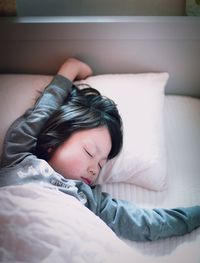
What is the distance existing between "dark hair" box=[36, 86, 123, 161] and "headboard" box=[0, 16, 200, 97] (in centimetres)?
22

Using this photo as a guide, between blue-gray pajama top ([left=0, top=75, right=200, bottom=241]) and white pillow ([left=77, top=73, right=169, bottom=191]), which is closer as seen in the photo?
blue-gray pajama top ([left=0, top=75, right=200, bottom=241])

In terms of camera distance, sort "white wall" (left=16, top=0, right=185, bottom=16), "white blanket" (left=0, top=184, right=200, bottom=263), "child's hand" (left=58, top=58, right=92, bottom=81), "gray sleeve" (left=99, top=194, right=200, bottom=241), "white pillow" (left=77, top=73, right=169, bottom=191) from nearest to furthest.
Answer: "white blanket" (left=0, top=184, right=200, bottom=263) < "gray sleeve" (left=99, top=194, right=200, bottom=241) < "white pillow" (left=77, top=73, right=169, bottom=191) < "child's hand" (left=58, top=58, right=92, bottom=81) < "white wall" (left=16, top=0, right=185, bottom=16)

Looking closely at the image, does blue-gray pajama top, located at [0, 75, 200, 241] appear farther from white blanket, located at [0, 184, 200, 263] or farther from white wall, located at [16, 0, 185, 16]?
white wall, located at [16, 0, 185, 16]

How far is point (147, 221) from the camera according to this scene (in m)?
0.92

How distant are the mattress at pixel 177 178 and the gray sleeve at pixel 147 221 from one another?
0.07 ft

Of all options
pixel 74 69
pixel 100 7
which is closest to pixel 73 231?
pixel 74 69

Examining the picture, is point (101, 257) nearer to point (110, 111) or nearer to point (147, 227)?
point (147, 227)

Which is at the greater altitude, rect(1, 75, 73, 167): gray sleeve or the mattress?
rect(1, 75, 73, 167): gray sleeve

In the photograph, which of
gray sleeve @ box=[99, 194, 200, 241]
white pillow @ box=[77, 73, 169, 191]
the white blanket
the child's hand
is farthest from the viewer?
the child's hand

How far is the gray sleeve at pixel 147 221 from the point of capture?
91 cm

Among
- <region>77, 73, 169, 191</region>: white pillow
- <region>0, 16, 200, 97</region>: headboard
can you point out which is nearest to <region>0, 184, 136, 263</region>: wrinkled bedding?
<region>77, 73, 169, 191</region>: white pillow

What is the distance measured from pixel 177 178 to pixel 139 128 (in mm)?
189

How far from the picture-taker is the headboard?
45.7 inches

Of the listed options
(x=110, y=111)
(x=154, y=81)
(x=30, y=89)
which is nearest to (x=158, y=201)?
(x=110, y=111)
